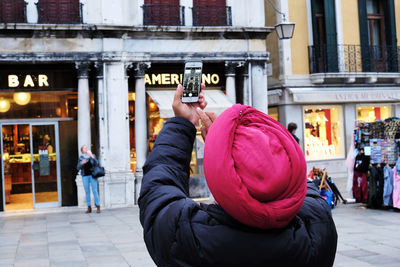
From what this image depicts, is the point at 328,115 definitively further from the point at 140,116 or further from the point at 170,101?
the point at 140,116

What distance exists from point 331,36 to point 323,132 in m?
3.93

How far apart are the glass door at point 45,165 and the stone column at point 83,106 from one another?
910mm

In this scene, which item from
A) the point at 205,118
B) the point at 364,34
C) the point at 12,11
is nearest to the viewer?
the point at 205,118

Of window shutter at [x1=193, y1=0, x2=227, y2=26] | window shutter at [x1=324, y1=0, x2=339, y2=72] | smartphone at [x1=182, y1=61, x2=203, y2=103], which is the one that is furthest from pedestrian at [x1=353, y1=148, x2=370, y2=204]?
smartphone at [x1=182, y1=61, x2=203, y2=103]

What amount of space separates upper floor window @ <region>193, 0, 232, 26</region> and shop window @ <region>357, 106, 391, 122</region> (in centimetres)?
819

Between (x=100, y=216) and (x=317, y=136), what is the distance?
36.1 ft

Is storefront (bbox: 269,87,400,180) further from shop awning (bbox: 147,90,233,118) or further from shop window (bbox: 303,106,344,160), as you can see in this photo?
shop awning (bbox: 147,90,233,118)

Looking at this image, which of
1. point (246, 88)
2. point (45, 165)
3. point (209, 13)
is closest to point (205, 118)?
point (45, 165)

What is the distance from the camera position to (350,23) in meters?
21.6

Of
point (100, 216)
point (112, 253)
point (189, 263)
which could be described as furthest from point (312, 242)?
point (100, 216)

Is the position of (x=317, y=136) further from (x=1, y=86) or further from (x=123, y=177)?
(x=1, y=86)

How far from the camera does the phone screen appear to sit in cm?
215

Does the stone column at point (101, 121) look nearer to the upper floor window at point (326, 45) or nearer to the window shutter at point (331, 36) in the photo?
the upper floor window at point (326, 45)

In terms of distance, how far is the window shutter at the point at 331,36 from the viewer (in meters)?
21.0
